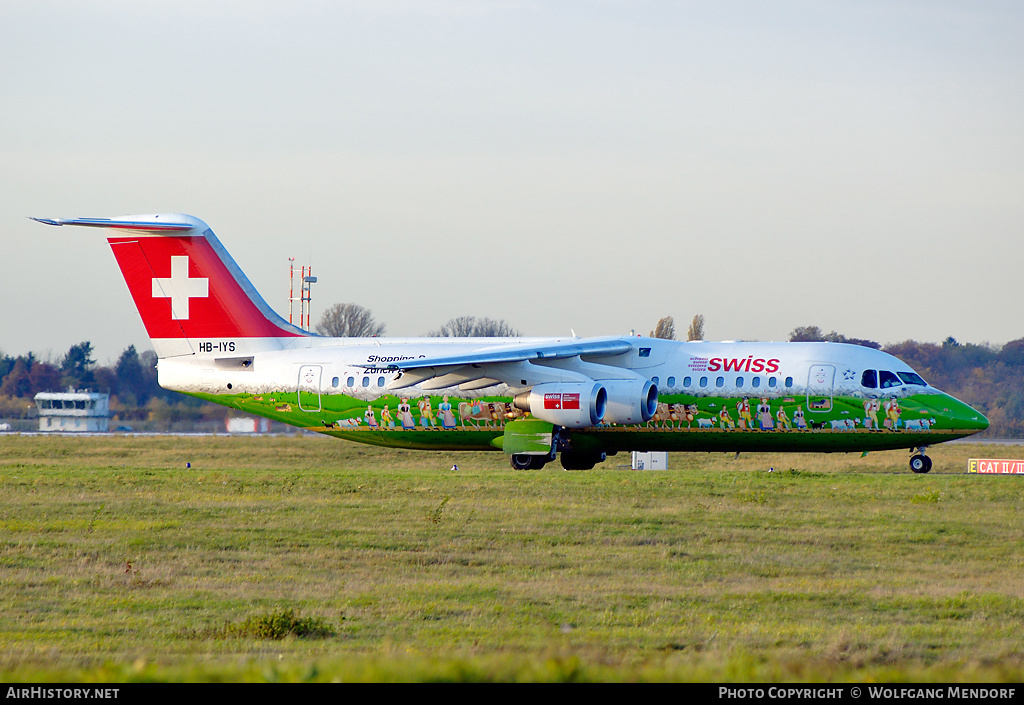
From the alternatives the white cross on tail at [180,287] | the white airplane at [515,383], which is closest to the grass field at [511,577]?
the white airplane at [515,383]

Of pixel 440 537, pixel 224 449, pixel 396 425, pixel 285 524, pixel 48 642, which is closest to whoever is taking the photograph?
pixel 48 642

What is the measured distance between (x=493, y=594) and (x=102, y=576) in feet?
15.9

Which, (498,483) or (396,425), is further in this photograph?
(396,425)

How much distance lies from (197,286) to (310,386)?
4438 mm

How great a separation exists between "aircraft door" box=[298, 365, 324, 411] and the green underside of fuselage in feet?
0.13

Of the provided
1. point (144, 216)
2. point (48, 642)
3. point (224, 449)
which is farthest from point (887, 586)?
point (224, 449)

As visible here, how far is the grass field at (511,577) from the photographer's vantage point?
29.7 feet

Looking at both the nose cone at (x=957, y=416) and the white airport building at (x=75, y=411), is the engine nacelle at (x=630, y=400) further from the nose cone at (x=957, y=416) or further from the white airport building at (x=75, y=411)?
the white airport building at (x=75, y=411)

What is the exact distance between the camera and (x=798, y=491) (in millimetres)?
24219

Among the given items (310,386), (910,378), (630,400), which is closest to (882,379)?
(910,378)

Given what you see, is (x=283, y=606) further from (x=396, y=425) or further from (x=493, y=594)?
(x=396, y=425)

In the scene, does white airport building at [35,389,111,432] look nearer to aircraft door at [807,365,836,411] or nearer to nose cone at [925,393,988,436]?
aircraft door at [807,365,836,411]

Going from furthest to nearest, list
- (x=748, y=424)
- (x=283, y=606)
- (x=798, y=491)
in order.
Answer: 1. (x=748, y=424)
2. (x=798, y=491)
3. (x=283, y=606)

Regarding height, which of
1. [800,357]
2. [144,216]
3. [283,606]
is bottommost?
[283,606]
